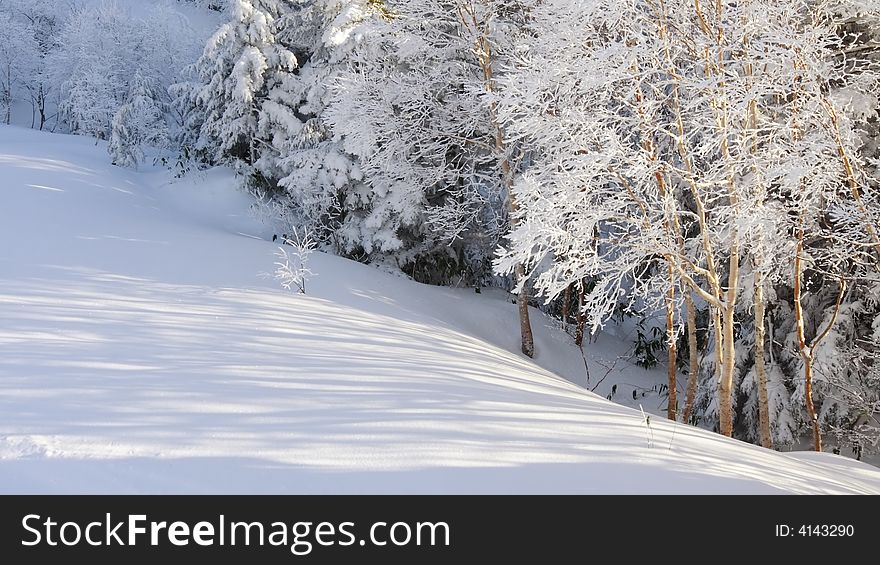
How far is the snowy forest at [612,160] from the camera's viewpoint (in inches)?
246

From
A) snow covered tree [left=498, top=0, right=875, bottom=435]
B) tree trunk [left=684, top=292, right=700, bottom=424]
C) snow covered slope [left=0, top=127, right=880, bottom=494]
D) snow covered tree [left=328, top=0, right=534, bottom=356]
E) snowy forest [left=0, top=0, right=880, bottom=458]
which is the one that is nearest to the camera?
snow covered slope [left=0, top=127, right=880, bottom=494]

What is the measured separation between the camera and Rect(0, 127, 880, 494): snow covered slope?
3.48 meters

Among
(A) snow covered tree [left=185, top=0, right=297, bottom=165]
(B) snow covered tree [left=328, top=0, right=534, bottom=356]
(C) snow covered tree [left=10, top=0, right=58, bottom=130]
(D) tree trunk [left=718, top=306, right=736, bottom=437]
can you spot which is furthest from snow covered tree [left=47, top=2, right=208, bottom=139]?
(D) tree trunk [left=718, top=306, right=736, bottom=437]

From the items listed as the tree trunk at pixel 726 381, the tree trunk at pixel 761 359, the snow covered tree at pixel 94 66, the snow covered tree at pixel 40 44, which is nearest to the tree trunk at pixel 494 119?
the tree trunk at pixel 726 381

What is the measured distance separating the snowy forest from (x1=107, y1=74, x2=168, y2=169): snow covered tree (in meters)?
0.09

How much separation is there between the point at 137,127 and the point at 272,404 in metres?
17.5

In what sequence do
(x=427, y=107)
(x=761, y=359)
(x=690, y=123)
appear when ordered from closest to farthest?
(x=690, y=123) < (x=761, y=359) < (x=427, y=107)

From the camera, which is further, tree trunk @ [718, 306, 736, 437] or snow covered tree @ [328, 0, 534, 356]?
snow covered tree @ [328, 0, 534, 356]

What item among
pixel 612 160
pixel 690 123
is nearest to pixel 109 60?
pixel 612 160

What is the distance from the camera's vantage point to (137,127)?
1898 cm

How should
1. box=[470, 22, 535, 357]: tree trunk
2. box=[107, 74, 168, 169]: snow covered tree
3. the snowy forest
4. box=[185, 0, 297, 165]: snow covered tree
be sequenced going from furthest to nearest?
box=[107, 74, 168, 169]: snow covered tree < box=[185, 0, 297, 165]: snow covered tree < box=[470, 22, 535, 357]: tree trunk < the snowy forest

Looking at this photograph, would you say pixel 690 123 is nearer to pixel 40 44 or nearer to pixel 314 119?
pixel 314 119

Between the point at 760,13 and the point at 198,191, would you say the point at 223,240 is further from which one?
the point at 760,13

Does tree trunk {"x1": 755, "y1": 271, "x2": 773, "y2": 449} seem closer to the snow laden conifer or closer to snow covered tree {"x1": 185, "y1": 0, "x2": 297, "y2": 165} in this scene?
the snow laden conifer
